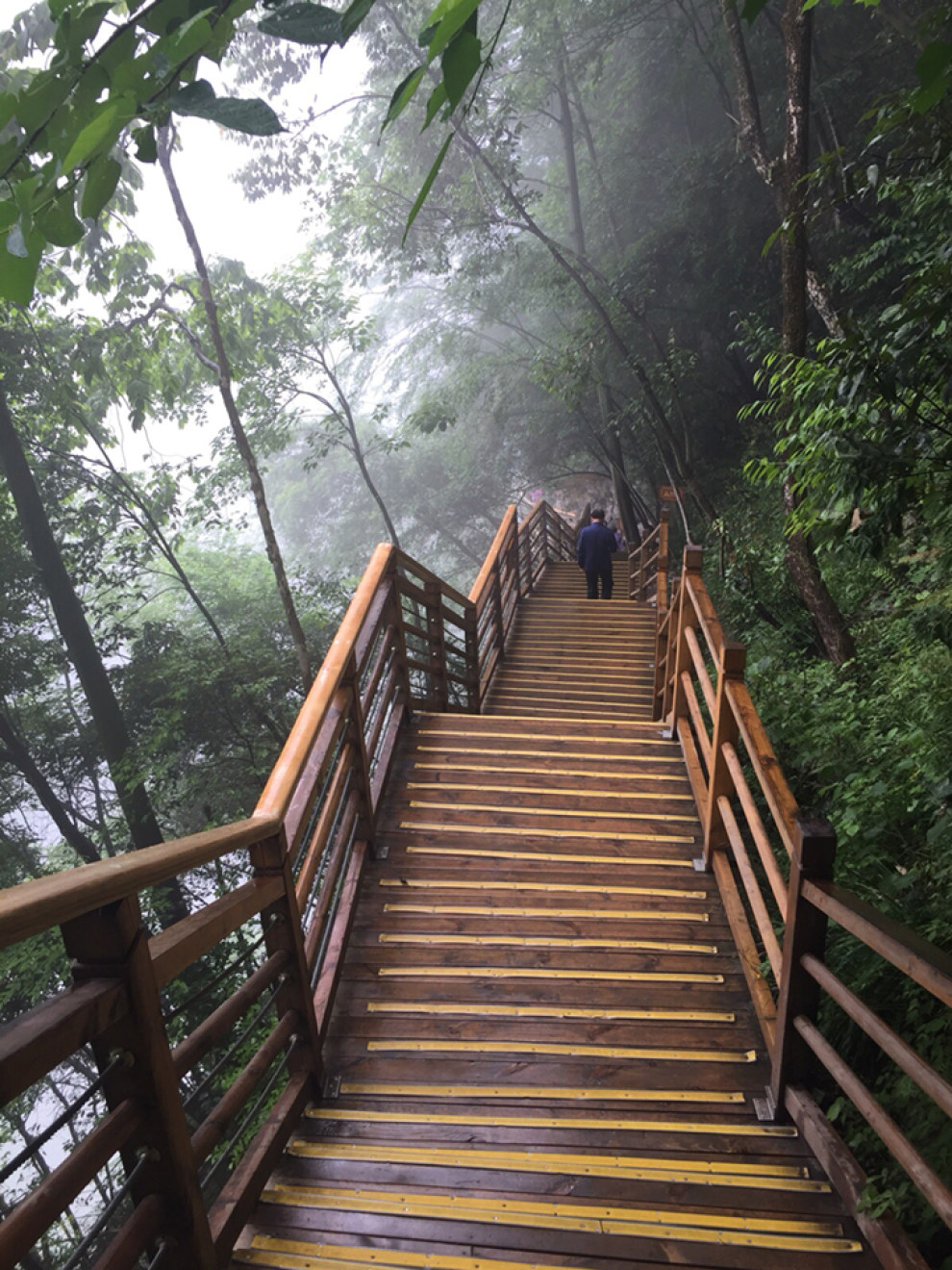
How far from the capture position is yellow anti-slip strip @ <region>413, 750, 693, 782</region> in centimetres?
390

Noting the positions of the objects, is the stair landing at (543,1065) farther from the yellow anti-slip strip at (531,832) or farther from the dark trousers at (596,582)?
the dark trousers at (596,582)

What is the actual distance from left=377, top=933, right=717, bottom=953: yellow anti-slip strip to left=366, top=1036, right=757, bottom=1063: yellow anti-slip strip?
16.6 inches

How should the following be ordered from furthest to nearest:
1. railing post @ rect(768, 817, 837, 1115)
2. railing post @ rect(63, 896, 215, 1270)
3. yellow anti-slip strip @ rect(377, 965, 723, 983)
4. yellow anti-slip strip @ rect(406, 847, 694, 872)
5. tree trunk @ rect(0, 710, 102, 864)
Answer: tree trunk @ rect(0, 710, 102, 864) < yellow anti-slip strip @ rect(406, 847, 694, 872) < yellow anti-slip strip @ rect(377, 965, 723, 983) < railing post @ rect(768, 817, 837, 1115) < railing post @ rect(63, 896, 215, 1270)

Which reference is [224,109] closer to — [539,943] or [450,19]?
[450,19]

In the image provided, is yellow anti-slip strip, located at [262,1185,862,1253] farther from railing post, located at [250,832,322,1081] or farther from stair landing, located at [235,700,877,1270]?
railing post, located at [250,832,322,1081]

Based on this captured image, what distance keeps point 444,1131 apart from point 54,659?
9.82 metres

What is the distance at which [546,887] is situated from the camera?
10.3 feet

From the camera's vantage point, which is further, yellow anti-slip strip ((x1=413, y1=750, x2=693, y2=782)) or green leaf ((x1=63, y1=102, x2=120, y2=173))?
yellow anti-slip strip ((x1=413, y1=750, x2=693, y2=782))

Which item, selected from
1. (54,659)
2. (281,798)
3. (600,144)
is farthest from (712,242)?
(281,798)

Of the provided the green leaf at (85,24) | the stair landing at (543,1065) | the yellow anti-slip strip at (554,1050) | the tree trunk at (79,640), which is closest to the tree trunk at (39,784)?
the tree trunk at (79,640)

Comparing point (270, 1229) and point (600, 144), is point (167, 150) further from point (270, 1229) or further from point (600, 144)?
point (600, 144)

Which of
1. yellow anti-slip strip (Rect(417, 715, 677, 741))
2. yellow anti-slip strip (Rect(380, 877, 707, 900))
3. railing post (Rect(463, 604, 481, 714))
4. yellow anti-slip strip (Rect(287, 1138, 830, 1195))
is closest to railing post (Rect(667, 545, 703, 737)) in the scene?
yellow anti-slip strip (Rect(417, 715, 677, 741))

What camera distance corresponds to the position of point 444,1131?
2.14 m

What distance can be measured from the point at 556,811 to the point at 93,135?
3.33 m
